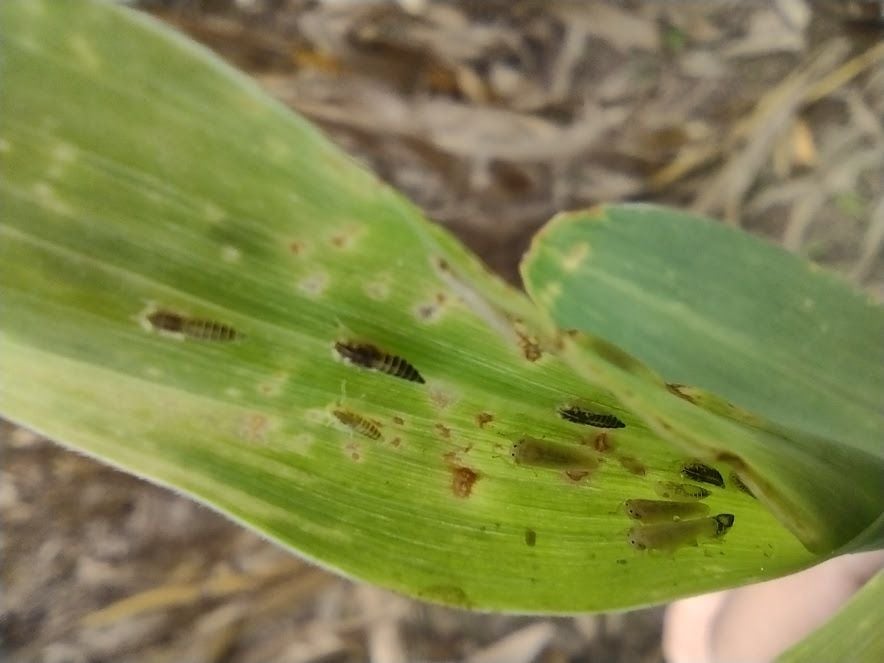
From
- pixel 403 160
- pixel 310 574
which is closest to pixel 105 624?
pixel 310 574

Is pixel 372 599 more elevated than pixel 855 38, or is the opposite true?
pixel 855 38

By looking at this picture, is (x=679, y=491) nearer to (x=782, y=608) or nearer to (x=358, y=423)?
(x=358, y=423)

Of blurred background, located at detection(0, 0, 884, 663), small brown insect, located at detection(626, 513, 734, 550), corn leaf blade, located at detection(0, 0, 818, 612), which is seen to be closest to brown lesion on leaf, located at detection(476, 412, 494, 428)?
corn leaf blade, located at detection(0, 0, 818, 612)

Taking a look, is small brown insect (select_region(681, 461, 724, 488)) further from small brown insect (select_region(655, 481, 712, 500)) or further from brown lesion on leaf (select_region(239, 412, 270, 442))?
brown lesion on leaf (select_region(239, 412, 270, 442))

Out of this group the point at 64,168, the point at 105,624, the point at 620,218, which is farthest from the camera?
the point at 105,624

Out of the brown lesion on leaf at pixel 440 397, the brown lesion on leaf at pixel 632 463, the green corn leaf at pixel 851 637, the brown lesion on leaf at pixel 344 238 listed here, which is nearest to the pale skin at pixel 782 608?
the green corn leaf at pixel 851 637

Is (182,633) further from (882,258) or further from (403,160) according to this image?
(882,258)
